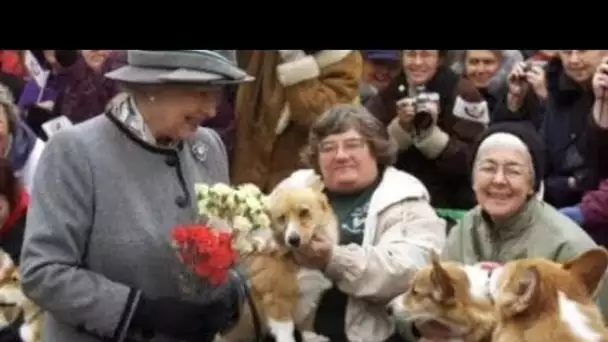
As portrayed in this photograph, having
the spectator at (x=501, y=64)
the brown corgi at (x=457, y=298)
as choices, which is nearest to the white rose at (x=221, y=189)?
the brown corgi at (x=457, y=298)

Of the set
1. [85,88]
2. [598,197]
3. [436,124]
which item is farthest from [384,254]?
[85,88]

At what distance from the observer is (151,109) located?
199 centimetres

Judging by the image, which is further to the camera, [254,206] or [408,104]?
[408,104]

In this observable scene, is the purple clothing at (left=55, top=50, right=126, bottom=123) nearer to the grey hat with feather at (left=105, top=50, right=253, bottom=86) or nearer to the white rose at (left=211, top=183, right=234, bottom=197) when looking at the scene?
the grey hat with feather at (left=105, top=50, right=253, bottom=86)

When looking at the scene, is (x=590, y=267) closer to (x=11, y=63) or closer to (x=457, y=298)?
(x=457, y=298)

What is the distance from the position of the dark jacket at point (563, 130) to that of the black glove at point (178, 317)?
1.91 feet

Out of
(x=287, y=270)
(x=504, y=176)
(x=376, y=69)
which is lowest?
(x=287, y=270)

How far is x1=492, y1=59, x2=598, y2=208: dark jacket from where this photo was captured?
2096mm

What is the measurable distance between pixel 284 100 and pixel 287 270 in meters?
0.30

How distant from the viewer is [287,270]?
210cm
